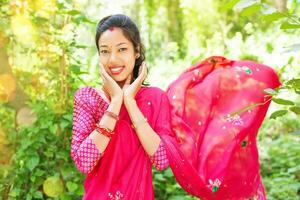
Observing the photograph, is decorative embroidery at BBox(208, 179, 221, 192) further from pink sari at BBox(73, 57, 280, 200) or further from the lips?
the lips

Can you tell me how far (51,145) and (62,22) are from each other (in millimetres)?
888

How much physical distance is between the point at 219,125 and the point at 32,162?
56.1 inches

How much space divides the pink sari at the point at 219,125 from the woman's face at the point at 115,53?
0.45 meters

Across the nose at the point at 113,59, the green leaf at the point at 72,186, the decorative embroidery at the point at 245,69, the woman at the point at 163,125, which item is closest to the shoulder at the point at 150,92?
the woman at the point at 163,125

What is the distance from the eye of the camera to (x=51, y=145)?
342 centimetres

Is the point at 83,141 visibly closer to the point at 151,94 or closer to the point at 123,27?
the point at 151,94

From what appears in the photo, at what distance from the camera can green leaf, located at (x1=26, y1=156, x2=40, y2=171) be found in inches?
130

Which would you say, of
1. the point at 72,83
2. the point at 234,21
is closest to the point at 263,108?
the point at 72,83

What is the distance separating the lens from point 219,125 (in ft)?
8.38

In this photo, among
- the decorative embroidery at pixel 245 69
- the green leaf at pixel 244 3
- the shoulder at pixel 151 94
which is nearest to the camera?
the green leaf at pixel 244 3

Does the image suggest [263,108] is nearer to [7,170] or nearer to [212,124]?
[212,124]

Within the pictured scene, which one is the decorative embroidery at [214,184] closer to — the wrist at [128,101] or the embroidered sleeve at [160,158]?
the embroidered sleeve at [160,158]

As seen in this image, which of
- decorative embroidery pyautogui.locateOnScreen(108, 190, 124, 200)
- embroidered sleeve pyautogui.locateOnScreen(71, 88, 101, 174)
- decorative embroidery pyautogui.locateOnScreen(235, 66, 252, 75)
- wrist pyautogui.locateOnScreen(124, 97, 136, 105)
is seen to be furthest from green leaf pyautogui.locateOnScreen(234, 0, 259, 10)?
decorative embroidery pyautogui.locateOnScreen(235, 66, 252, 75)

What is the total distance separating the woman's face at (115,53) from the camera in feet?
7.27
